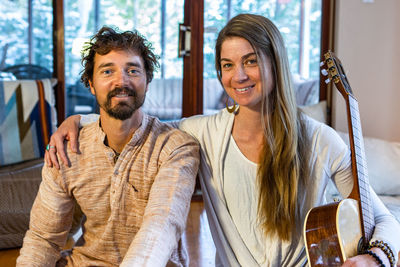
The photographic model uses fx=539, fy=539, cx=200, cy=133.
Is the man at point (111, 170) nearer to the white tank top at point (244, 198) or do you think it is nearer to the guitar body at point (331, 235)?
the white tank top at point (244, 198)

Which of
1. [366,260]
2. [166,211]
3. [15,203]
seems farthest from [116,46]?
[15,203]

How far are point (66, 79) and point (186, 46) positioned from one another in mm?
991

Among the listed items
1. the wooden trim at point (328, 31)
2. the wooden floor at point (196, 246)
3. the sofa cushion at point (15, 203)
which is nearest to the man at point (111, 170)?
the wooden floor at point (196, 246)

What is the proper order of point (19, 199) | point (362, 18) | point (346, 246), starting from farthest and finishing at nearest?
point (362, 18) < point (19, 199) < point (346, 246)

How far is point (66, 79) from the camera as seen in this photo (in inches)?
167

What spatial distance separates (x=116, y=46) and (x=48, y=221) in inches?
Answer: 23.7

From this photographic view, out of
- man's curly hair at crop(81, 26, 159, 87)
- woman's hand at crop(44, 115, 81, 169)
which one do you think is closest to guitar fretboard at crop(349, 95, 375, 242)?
man's curly hair at crop(81, 26, 159, 87)

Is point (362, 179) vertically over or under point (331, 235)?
over

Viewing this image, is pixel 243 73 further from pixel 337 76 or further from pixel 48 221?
pixel 48 221

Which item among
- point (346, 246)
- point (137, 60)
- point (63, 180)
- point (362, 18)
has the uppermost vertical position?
point (362, 18)

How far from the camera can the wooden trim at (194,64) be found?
14.2ft

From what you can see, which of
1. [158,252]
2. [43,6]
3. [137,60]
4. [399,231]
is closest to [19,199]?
[43,6]

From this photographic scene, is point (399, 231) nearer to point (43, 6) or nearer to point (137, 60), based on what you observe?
point (137, 60)

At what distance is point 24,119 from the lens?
392 cm
